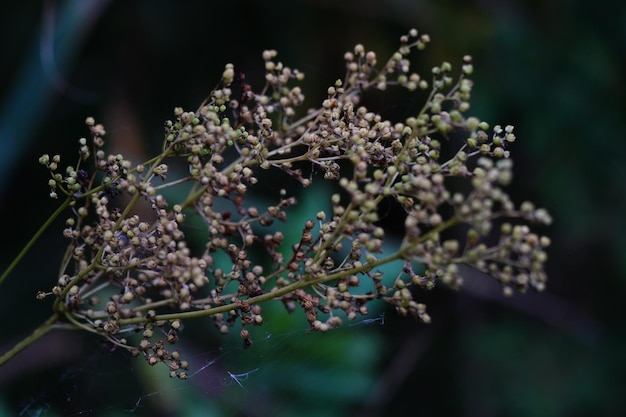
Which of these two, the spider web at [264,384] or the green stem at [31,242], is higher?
the green stem at [31,242]

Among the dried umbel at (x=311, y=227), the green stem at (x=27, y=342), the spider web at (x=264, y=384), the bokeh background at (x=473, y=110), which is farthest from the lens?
the bokeh background at (x=473, y=110)

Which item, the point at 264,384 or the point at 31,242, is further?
the point at 264,384

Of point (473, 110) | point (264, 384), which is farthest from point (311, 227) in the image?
point (473, 110)

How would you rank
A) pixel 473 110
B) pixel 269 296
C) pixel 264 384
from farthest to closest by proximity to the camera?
pixel 473 110, pixel 264 384, pixel 269 296

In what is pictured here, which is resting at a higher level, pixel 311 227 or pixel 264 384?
pixel 311 227

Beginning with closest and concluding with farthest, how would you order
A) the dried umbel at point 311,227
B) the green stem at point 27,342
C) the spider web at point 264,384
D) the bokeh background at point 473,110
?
the dried umbel at point 311,227
the green stem at point 27,342
the spider web at point 264,384
the bokeh background at point 473,110

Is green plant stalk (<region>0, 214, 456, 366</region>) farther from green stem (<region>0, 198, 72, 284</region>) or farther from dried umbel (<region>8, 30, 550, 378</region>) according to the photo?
green stem (<region>0, 198, 72, 284</region>)

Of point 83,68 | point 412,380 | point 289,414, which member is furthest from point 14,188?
point 412,380

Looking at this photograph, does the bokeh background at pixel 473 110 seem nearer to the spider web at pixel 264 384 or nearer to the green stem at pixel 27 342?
the spider web at pixel 264 384

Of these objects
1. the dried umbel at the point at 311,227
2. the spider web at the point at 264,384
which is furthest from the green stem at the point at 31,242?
the spider web at the point at 264,384

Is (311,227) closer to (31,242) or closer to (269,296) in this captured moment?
(269,296)

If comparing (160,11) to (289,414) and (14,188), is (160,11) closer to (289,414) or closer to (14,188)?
(14,188)
